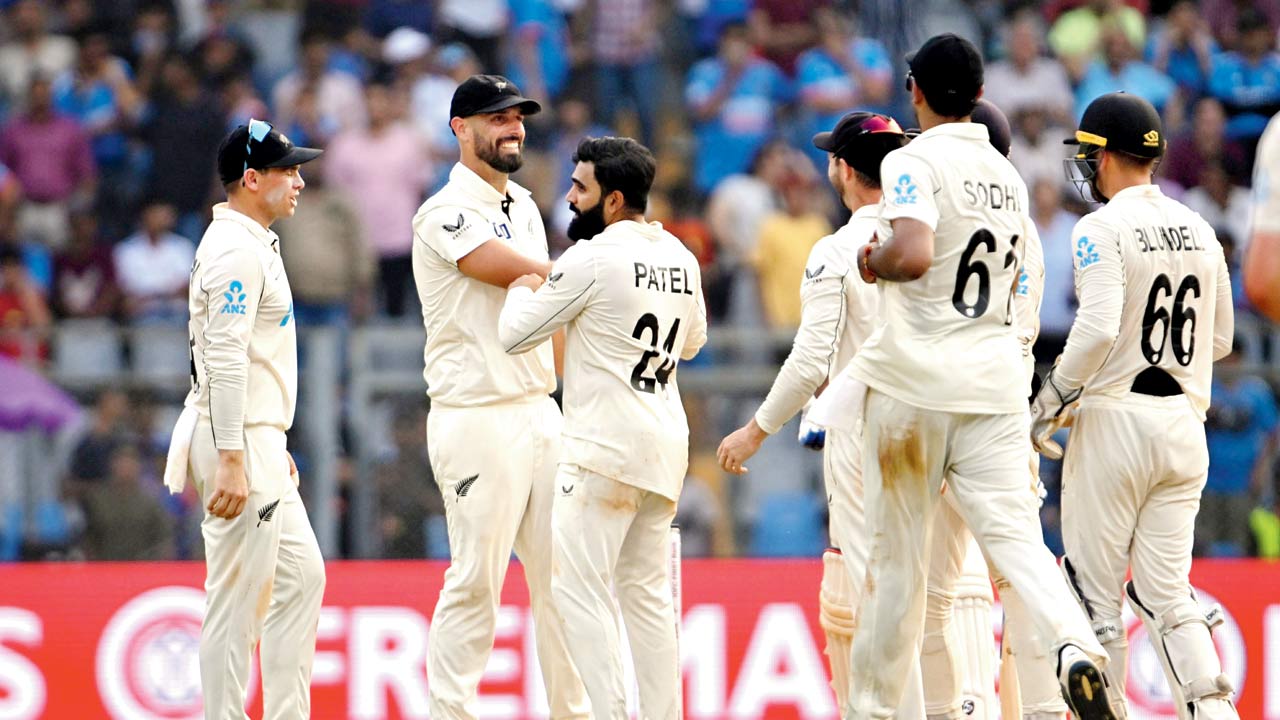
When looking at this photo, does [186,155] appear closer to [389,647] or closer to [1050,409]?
[389,647]

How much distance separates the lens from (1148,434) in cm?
788

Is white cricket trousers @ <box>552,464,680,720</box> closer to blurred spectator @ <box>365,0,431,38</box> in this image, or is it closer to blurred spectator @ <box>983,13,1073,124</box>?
blurred spectator @ <box>983,13,1073,124</box>

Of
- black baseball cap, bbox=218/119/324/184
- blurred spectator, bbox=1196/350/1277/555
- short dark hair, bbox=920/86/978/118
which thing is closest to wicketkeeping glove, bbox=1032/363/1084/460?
short dark hair, bbox=920/86/978/118

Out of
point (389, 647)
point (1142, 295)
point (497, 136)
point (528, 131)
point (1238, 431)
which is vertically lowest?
point (389, 647)

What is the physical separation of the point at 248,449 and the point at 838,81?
30.4 ft

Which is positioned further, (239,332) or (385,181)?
(385,181)

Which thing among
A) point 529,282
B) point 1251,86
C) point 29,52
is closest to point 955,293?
point 529,282

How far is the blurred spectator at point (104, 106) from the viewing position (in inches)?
604

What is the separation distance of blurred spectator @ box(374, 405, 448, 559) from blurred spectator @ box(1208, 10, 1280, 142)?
7735mm

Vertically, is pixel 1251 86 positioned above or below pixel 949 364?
above

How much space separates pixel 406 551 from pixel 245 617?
4619mm

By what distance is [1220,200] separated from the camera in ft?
50.2

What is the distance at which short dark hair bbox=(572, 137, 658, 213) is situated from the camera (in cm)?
764

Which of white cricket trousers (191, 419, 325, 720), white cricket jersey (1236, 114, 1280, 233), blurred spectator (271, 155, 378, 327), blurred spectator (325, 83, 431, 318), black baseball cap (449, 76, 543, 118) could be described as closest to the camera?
white cricket jersey (1236, 114, 1280, 233)
